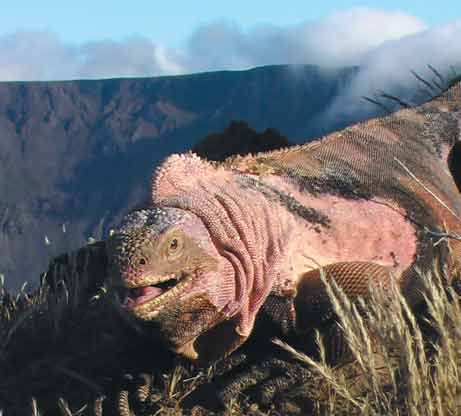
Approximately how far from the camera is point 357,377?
4.42 m

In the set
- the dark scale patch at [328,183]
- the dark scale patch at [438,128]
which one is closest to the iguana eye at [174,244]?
the dark scale patch at [328,183]

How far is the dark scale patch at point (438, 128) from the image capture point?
21.6ft

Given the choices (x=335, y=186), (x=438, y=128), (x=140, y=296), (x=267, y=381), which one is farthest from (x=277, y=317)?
(x=438, y=128)

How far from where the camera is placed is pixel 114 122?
58.7 feet

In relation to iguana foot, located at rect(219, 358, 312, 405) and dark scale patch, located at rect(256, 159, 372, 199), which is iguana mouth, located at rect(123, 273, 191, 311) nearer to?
iguana foot, located at rect(219, 358, 312, 405)

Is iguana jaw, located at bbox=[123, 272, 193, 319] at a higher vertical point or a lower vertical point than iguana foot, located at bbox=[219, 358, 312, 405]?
higher

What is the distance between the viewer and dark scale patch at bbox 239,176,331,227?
5.15m

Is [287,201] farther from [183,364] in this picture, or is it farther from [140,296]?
[140,296]

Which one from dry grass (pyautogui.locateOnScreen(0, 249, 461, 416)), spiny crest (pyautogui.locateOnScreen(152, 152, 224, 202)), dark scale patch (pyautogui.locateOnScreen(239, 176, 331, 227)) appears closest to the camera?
dry grass (pyautogui.locateOnScreen(0, 249, 461, 416))

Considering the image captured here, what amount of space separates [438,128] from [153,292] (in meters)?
3.17

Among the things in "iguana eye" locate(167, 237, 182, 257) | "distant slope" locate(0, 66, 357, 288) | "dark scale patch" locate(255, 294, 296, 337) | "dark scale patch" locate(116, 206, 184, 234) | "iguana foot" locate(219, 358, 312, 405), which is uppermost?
"distant slope" locate(0, 66, 357, 288)

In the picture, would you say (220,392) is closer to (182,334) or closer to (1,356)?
(182,334)

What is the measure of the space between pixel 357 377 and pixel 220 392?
2.06ft

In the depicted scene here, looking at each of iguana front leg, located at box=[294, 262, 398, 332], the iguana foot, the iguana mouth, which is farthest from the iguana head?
iguana front leg, located at box=[294, 262, 398, 332]
